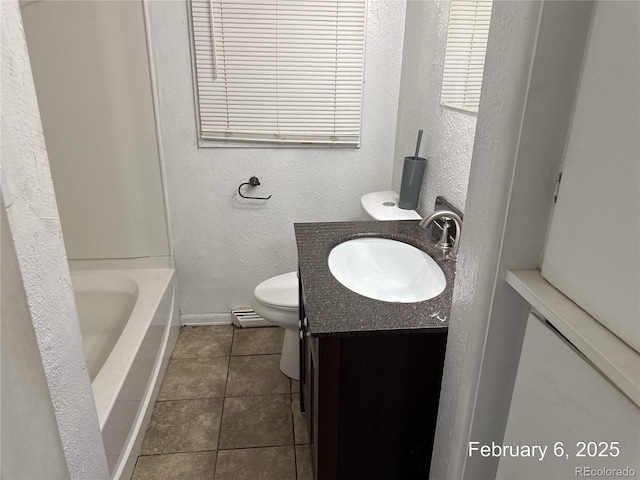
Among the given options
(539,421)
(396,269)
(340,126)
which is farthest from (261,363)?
(539,421)

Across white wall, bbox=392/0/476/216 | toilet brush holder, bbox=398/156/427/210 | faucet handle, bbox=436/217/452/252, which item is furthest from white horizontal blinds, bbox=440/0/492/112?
faucet handle, bbox=436/217/452/252

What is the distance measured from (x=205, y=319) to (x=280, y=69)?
1.42 m

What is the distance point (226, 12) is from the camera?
1.98 m

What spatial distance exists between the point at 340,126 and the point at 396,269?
95 cm

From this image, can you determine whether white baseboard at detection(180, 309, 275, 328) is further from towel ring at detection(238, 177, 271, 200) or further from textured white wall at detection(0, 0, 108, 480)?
textured white wall at detection(0, 0, 108, 480)

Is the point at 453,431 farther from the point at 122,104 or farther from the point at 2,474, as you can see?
the point at 122,104

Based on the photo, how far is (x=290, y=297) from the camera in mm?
1864

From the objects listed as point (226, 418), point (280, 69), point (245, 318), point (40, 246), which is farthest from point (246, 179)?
point (40, 246)

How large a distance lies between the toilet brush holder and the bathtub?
122 cm

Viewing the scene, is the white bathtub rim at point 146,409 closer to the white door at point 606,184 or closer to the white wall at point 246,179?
the white wall at point 246,179

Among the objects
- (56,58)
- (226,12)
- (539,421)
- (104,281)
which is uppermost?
(226,12)

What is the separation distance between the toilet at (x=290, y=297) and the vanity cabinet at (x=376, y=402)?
2.23ft

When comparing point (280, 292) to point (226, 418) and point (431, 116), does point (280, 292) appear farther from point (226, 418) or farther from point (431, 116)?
point (431, 116)

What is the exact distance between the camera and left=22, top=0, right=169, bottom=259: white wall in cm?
195
